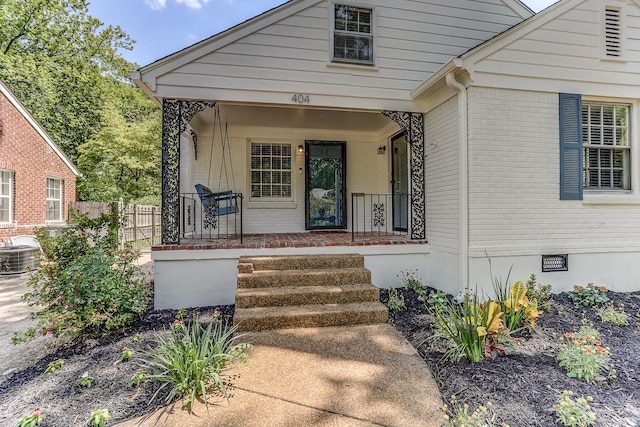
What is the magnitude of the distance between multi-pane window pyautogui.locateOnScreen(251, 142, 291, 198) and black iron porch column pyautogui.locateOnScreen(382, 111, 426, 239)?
274 cm

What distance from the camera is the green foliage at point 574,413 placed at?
197cm

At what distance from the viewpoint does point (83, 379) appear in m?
2.55

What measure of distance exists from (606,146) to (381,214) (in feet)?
12.7

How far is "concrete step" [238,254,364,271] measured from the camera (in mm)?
4477

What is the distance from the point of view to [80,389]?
Result: 2.50m

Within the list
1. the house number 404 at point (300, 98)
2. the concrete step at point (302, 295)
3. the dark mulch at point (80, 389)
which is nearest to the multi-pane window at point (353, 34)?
the house number 404 at point (300, 98)

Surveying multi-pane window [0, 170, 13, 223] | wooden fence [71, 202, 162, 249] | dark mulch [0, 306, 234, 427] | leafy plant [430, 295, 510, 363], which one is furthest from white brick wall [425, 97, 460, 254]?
multi-pane window [0, 170, 13, 223]

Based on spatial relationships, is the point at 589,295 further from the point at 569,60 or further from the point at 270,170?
the point at 270,170

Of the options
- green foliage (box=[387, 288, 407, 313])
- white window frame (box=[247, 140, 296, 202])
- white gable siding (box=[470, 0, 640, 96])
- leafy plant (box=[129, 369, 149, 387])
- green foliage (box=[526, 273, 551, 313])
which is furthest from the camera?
white window frame (box=[247, 140, 296, 202])

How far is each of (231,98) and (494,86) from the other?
3862 mm

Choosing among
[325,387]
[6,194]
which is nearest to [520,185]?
[325,387]

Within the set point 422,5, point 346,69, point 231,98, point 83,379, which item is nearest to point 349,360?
point 83,379

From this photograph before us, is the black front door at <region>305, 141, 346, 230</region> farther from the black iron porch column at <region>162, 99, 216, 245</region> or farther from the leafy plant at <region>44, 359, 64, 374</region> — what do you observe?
the leafy plant at <region>44, 359, 64, 374</region>

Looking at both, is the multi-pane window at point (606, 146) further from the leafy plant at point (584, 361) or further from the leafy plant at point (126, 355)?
the leafy plant at point (126, 355)
